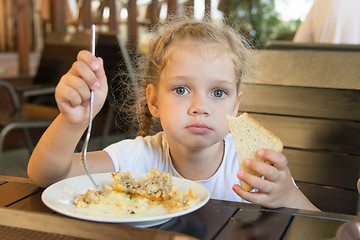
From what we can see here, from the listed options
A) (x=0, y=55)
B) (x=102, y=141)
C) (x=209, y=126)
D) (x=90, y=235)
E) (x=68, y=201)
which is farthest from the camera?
(x=0, y=55)

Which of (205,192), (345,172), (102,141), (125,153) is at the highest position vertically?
(205,192)

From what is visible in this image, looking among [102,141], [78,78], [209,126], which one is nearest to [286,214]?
[209,126]

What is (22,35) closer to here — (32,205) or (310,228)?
(32,205)

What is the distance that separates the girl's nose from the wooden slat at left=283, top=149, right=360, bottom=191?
657mm

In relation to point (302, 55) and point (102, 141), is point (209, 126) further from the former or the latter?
point (102, 141)

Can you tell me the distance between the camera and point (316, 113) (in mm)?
1668

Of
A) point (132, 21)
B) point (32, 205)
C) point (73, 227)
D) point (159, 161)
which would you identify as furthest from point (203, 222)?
point (132, 21)

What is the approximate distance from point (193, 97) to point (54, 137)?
37cm

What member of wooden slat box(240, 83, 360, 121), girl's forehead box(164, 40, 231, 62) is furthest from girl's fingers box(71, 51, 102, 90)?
wooden slat box(240, 83, 360, 121)

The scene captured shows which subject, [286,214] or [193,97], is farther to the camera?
[193,97]

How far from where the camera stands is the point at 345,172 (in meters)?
1.63

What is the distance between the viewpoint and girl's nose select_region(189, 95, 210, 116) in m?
1.13

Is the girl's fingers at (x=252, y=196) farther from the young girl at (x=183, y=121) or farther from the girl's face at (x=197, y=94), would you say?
the girl's face at (x=197, y=94)

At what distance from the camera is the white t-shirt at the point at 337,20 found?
2314mm
